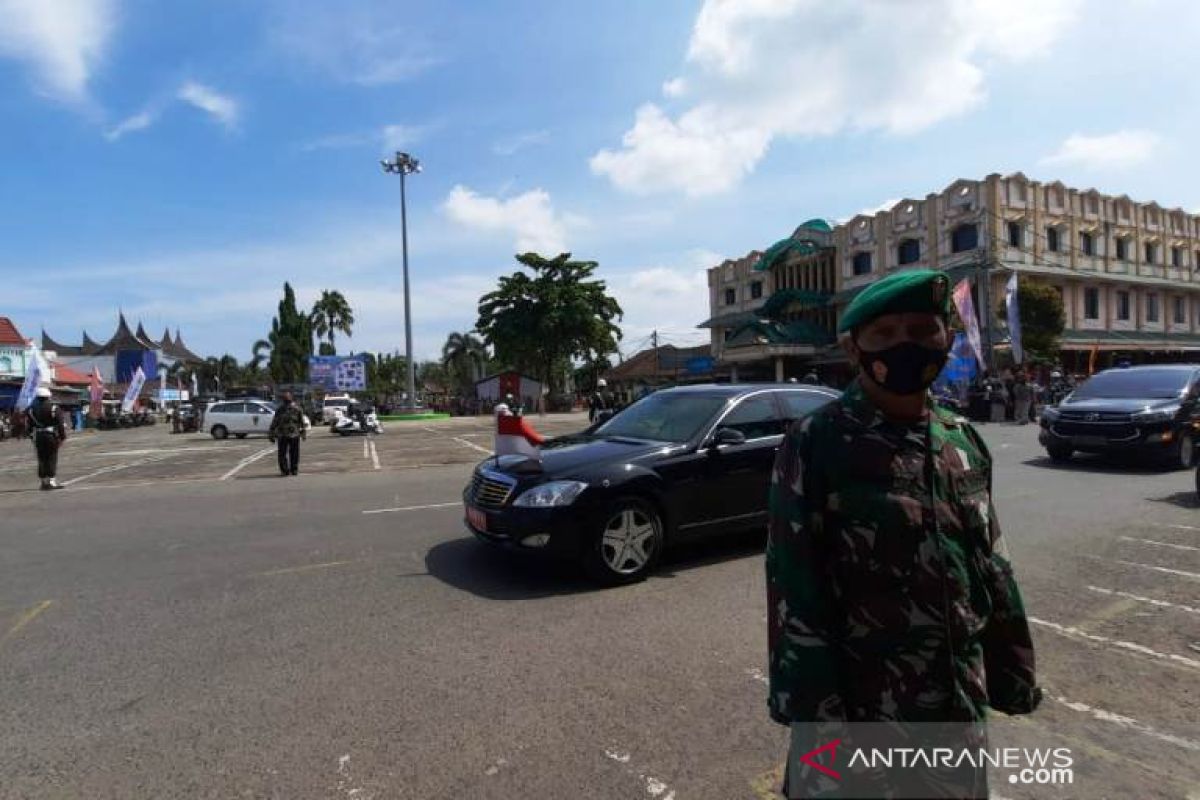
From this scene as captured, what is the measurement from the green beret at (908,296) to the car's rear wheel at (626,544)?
3751 mm

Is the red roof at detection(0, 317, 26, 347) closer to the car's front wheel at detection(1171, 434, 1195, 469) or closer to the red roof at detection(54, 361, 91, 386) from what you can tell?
the red roof at detection(54, 361, 91, 386)

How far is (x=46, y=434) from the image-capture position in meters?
12.1

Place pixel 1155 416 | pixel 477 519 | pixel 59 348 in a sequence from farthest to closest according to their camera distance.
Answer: pixel 59 348 < pixel 1155 416 < pixel 477 519

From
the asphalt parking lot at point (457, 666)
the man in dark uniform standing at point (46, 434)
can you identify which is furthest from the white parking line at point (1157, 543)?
the man in dark uniform standing at point (46, 434)

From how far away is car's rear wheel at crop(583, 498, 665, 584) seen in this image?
17.0 feet

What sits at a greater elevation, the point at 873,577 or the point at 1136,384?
the point at 1136,384

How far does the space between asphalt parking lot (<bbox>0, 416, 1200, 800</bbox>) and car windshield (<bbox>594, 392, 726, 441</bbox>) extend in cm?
113

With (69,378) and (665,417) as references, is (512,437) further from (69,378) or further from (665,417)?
(69,378)

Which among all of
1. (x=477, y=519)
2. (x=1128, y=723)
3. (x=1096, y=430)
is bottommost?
(x=1128, y=723)

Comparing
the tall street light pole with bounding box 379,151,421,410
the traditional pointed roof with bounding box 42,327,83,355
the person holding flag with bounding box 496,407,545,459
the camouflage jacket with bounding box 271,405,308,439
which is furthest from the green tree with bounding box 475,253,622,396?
the traditional pointed roof with bounding box 42,327,83,355

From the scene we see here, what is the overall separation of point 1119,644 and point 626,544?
312 cm

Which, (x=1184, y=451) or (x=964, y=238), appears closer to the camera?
(x=1184, y=451)

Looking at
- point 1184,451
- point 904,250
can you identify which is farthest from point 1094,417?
point 904,250

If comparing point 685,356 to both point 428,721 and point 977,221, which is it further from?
point 428,721
